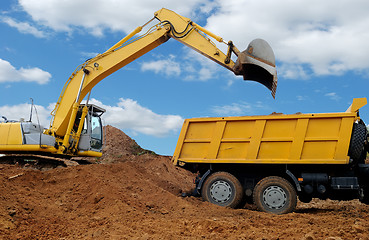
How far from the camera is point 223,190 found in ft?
29.1

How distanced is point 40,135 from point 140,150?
9637 mm

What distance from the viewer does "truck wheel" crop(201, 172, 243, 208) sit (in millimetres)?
8719

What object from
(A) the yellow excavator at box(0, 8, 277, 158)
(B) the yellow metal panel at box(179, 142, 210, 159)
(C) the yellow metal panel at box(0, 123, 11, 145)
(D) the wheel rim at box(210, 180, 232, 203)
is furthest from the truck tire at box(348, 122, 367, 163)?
(C) the yellow metal panel at box(0, 123, 11, 145)

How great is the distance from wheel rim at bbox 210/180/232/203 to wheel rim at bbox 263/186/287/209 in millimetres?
918

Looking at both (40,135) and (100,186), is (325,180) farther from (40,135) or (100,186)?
(40,135)

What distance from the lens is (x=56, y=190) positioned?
9461 millimetres

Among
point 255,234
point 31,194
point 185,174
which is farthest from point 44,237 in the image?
point 185,174

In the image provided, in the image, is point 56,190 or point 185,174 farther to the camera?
point 185,174

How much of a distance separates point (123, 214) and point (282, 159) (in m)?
4.04

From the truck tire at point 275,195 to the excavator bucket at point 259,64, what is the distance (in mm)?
2585

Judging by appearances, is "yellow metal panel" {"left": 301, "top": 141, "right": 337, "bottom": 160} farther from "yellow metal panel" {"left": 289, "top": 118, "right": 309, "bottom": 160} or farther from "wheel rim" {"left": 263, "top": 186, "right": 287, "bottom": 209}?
"wheel rim" {"left": 263, "top": 186, "right": 287, "bottom": 209}

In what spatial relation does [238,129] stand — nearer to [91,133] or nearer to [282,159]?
[282,159]

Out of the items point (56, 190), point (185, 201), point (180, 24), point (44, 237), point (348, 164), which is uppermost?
point (180, 24)

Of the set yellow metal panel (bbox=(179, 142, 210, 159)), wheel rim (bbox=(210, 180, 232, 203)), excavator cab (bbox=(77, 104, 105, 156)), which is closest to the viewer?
wheel rim (bbox=(210, 180, 232, 203))
